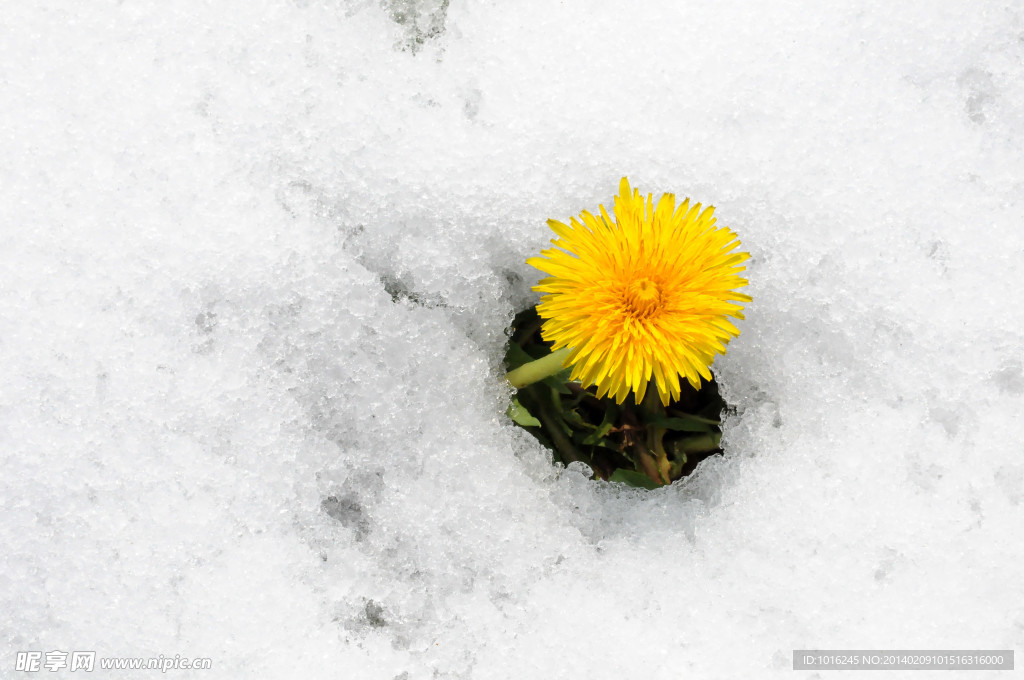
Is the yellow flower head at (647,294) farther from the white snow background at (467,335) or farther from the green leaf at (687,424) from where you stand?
the green leaf at (687,424)

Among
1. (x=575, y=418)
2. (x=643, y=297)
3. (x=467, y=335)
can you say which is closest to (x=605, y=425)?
(x=575, y=418)

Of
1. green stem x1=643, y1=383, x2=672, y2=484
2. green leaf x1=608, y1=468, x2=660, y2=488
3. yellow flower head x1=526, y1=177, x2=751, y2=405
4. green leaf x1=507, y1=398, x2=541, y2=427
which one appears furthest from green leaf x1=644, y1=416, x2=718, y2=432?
yellow flower head x1=526, y1=177, x2=751, y2=405

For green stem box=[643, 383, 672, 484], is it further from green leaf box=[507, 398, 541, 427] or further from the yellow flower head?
the yellow flower head

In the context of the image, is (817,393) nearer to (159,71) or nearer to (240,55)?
(240,55)

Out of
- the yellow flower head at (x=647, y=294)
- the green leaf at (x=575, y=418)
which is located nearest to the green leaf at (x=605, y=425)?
the green leaf at (x=575, y=418)

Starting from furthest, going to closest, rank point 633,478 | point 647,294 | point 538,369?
point 633,478 < point 538,369 < point 647,294

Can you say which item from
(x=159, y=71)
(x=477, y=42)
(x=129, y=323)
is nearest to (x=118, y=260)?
(x=129, y=323)

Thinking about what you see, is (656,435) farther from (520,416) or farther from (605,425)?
(520,416)

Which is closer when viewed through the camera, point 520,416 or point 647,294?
point 647,294
